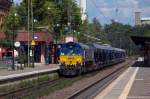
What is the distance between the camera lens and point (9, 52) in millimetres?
85375

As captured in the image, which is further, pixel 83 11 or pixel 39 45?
pixel 83 11

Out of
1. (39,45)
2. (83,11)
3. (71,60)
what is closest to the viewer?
(71,60)

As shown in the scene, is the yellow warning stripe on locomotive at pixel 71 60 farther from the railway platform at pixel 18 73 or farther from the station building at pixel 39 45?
the station building at pixel 39 45

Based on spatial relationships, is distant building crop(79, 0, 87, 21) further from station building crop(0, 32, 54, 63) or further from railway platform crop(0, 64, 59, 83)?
railway platform crop(0, 64, 59, 83)

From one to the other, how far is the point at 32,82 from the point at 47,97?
12.8 metres

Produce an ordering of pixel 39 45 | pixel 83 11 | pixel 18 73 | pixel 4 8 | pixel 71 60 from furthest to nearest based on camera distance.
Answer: pixel 83 11
pixel 4 8
pixel 39 45
pixel 18 73
pixel 71 60

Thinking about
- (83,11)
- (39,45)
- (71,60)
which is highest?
(83,11)

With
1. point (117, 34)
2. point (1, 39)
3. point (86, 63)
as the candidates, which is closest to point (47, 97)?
point (86, 63)

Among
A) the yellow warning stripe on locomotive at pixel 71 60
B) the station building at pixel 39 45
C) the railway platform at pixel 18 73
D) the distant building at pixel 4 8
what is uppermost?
the distant building at pixel 4 8

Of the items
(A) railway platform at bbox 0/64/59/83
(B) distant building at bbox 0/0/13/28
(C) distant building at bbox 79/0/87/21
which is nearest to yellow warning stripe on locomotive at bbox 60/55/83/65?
(A) railway platform at bbox 0/64/59/83

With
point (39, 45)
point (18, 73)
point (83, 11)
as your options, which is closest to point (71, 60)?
point (18, 73)

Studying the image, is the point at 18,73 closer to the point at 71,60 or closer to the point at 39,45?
the point at 71,60

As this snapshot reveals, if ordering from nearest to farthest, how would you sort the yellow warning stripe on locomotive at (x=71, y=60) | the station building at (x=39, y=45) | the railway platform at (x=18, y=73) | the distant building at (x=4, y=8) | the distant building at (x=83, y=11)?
the railway platform at (x=18, y=73) → the yellow warning stripe on locomotive at (x=71, y=60) → the station building at (x=39, y=45) → the distant building at (x=4, y=8) → the distant building at (x=83, y=11)

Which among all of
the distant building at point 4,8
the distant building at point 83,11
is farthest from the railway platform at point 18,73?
the distant building at point 83,11
